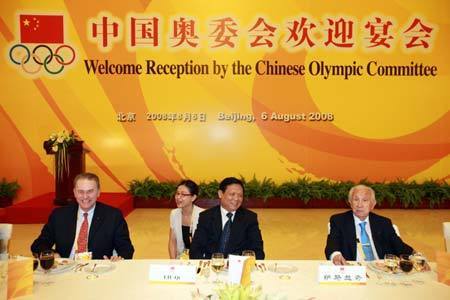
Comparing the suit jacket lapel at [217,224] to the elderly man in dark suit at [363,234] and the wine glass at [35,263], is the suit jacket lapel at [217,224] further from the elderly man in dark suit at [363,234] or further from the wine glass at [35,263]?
the wine glass at [35,263]

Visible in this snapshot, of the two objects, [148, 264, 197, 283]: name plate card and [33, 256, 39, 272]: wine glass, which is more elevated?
[33, 256, 39, 272]: wine glass

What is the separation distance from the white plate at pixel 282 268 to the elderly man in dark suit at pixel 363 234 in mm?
667

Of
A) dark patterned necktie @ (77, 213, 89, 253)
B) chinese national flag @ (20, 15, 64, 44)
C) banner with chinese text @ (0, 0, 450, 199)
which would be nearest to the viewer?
dark patterned necktie @ (77, 213, 89, 253)

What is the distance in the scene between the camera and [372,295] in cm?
221

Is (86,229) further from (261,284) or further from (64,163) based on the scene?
(64,163)

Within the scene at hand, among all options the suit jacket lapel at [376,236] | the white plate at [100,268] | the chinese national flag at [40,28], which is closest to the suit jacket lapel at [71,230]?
the white plate at [100,268]

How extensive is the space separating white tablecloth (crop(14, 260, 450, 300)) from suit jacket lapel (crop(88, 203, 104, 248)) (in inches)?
26.3

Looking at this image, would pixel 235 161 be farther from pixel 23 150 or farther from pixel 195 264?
pixel 195 264

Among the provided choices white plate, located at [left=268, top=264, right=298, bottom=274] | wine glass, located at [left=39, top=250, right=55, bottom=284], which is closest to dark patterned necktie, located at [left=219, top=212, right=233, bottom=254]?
white plate, located at [left=268, top=264, right=298, bottom=274]

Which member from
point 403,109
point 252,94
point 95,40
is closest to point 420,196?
point 403,109

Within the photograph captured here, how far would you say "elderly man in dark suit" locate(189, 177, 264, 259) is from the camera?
333 cm

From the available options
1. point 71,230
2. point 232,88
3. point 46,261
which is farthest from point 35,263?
point 232,88

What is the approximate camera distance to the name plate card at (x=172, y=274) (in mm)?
2375

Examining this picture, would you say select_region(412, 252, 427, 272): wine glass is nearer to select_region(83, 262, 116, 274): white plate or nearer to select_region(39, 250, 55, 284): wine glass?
select_region(83, 262, 116, 274): white plate
